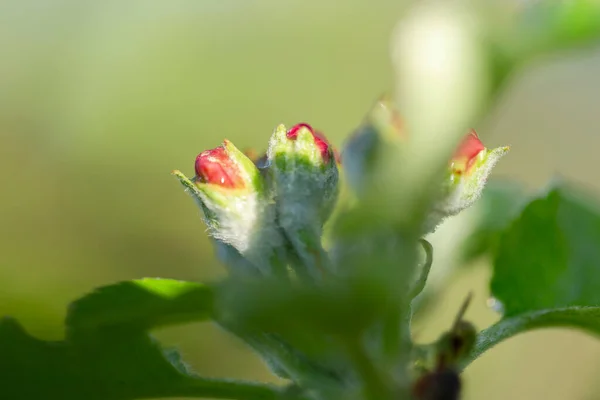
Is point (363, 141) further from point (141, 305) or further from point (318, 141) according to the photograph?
point (141, 305)

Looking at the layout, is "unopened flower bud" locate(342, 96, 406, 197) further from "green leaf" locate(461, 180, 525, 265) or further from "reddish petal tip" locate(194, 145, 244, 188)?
"green leaf" locate(461, 180, 525, 265)

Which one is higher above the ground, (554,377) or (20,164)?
(20,164)

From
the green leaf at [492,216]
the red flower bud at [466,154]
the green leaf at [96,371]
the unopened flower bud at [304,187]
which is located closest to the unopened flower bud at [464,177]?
the red flower bud at [466,154]

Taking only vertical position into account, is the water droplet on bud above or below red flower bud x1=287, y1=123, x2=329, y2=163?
below

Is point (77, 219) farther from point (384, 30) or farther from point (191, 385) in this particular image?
point (191, 385)

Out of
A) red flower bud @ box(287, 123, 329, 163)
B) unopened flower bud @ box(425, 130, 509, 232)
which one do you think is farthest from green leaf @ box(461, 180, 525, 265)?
red flower bud @ box(287, 123, 329, 163)

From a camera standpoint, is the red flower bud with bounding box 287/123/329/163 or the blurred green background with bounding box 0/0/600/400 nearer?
the red flower bud with bounding box 287/123/329/163

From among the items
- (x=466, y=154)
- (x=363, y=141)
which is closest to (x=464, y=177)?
(x=466, y=154)

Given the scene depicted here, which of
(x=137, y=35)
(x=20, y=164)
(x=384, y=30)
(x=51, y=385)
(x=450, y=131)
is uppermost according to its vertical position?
(x=137, y=35)

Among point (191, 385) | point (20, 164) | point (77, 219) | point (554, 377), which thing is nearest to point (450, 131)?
point (191, 385)
